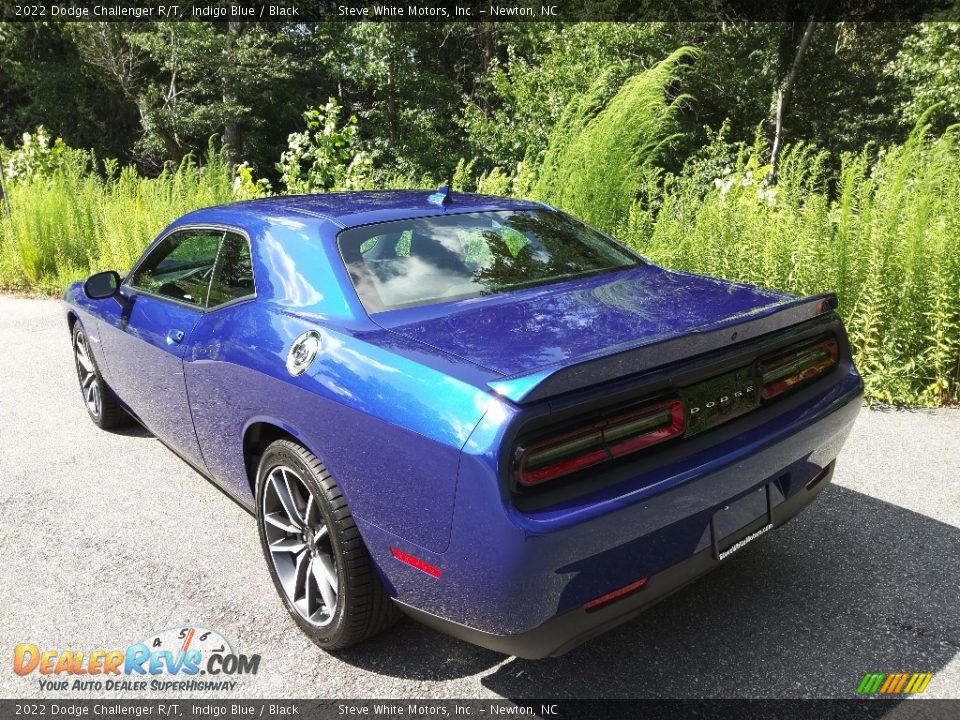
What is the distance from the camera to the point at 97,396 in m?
4.95

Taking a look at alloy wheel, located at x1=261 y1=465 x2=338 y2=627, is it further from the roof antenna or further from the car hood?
the roof antenna

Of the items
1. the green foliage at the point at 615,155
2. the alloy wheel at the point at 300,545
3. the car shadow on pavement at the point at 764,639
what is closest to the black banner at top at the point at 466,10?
the green foliage at the point at 615,155

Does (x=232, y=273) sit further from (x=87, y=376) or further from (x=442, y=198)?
(x=87, y=376)

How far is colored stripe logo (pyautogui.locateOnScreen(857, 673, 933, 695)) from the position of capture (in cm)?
231

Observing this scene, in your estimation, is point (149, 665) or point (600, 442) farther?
point (149, 665)

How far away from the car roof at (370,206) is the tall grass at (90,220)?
7451 millimetres

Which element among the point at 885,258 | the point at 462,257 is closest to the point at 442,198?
the point at 462,257

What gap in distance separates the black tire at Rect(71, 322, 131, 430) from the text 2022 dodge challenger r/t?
5.30 feet

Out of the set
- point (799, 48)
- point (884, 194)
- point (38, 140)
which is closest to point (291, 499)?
point (884, 194)

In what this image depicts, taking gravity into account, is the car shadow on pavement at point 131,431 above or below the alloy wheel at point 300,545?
below

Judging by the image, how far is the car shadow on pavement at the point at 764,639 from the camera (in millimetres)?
2400

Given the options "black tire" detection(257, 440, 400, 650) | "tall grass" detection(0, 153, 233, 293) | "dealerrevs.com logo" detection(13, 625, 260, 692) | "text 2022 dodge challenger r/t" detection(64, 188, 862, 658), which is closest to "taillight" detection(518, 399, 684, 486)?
"text 2022 dodge challenger r/t" detection(64, 188, 862, 658)

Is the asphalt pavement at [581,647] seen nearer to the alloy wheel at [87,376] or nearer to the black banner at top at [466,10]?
the alloy wheel at [87,376]

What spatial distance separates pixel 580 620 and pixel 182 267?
2867 millimetres
